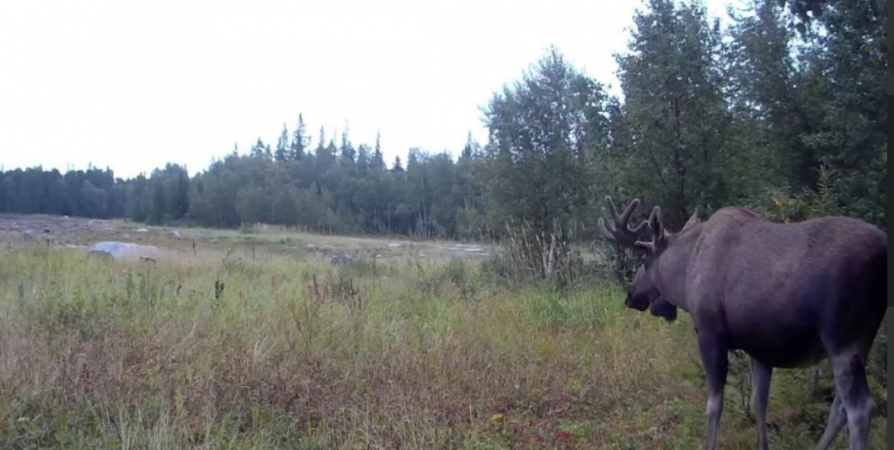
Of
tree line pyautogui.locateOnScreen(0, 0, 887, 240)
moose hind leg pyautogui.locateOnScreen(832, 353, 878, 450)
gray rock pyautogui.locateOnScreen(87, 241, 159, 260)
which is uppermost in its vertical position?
tree line pyautogui.locateOnScreen(0, 0, 887, 240)

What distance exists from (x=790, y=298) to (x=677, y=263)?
1.31 metres

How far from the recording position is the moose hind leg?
344 cm

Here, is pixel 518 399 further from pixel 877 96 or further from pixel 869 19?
pixel 869 19

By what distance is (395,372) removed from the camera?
20.3ft

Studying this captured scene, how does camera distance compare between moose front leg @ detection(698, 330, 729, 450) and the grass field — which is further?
the grass field

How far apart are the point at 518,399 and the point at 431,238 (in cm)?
1571

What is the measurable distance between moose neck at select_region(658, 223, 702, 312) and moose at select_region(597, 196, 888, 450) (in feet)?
0.06

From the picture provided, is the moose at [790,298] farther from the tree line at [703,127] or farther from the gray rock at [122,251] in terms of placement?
the gray rock at [122,251]

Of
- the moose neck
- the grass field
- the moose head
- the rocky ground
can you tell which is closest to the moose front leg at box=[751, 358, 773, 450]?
the grass field

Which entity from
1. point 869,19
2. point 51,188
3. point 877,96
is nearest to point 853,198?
point 877,96

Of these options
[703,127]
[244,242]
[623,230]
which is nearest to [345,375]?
[623,230]

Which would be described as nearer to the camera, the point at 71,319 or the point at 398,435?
the point at 398,435

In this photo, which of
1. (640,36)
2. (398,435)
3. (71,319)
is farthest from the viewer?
(640,36)

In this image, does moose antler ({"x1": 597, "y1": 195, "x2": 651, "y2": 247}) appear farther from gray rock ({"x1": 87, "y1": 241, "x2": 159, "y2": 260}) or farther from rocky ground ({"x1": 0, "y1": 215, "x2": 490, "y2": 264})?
gray rock ({"x1": 87, "y1": 241, "x2": 159, "y2": 260})
